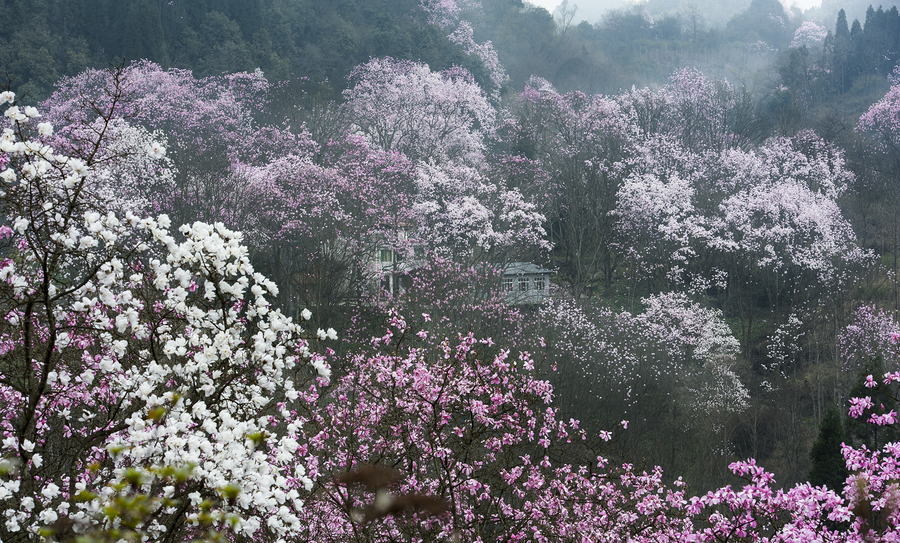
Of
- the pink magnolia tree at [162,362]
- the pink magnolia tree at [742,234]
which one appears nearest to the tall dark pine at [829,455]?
the pink magnolia tree at [742,234]

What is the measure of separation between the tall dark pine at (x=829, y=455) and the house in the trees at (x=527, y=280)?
1101 centimetres

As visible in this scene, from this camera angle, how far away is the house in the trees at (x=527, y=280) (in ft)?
84.2

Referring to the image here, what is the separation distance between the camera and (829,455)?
15414mm

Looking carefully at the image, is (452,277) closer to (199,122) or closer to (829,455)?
(829,455)

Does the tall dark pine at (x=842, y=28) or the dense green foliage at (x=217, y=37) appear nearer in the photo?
the dense green foliage at (x=217, y=37)

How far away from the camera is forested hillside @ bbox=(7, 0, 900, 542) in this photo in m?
4.96

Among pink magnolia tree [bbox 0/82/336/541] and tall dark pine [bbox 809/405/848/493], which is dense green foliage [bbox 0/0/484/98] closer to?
tall dark pine [bbox 809/405/848/493]

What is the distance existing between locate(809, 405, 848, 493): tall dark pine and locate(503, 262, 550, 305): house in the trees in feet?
36.1

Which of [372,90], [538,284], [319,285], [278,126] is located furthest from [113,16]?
[538,284]

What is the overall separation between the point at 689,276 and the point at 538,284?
626 cm

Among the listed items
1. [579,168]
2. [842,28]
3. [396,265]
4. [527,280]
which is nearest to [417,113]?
[579,168]

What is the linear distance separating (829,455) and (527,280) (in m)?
14.5

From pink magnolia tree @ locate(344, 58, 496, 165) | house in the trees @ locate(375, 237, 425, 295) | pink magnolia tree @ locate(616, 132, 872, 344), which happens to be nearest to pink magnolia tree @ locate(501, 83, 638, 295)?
pink magnolia tree @ locate(616, 132, 872, 344)

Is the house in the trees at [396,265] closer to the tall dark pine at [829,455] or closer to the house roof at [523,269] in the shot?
the house roof at [523,269]
